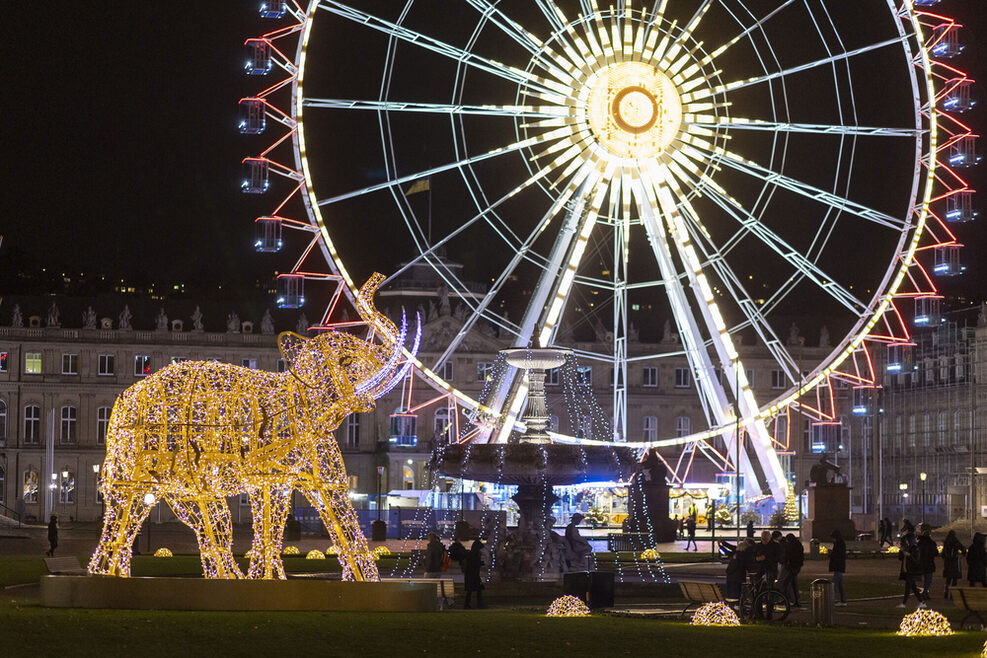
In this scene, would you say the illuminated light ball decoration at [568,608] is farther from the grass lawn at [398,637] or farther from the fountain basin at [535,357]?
the fountain basin at [535,357]

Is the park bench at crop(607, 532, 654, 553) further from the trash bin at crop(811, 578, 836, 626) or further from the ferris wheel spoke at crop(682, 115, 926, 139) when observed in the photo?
the trash bin at crop(811, 578, 836, 626)

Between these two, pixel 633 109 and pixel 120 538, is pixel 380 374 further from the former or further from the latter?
pixel 633 109

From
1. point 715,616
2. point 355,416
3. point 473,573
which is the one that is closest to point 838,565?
point 715,616

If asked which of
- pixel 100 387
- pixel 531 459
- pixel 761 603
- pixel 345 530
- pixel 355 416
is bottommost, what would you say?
pixel 761 603

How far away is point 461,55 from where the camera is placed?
47219 mm

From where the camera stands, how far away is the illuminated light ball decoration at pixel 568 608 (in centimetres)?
2910

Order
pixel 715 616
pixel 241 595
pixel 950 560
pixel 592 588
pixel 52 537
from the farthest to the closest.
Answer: pixel 52 537, pixel 950 560, pixel 592 588, pixel 715 616, pixel 241 595

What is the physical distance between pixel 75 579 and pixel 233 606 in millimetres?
2919

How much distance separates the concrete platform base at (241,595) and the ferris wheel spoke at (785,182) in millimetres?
Result: 23685

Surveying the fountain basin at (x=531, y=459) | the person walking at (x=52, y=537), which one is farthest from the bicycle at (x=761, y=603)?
the person walking at (x=52, y=537)

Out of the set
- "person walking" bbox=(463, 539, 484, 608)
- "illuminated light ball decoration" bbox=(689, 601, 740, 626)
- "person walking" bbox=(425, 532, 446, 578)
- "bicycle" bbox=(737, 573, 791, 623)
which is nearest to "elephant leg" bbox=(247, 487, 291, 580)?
"person walking" bbox=(463, 539, 484, 608)

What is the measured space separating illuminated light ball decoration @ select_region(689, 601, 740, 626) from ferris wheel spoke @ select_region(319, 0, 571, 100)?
2264cm

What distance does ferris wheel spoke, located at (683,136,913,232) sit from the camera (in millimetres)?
47812

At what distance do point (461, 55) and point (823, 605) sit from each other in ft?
78.4
